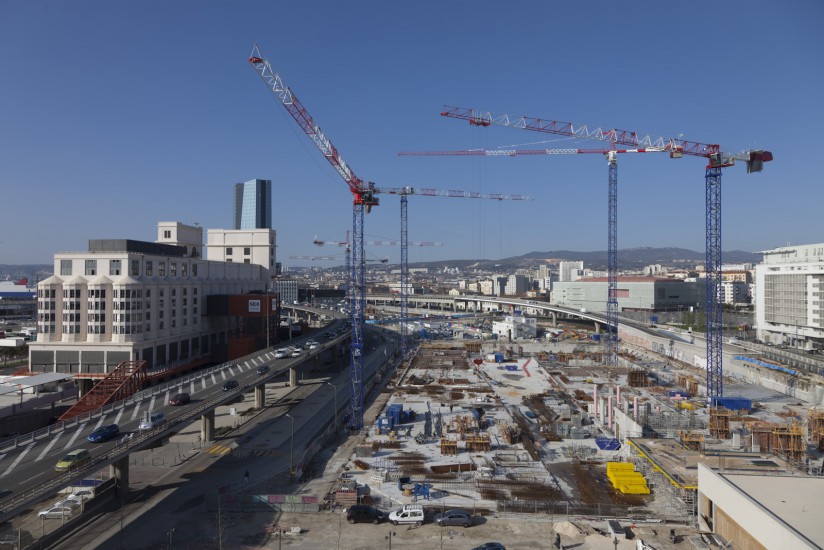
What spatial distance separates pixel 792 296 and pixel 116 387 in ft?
216

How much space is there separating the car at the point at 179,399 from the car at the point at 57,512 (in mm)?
7110

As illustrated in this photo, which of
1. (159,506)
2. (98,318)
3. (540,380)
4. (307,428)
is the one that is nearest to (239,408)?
(307,428)

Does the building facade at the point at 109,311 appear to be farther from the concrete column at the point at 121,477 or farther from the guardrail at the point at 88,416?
the concrete column at the point at 121,477

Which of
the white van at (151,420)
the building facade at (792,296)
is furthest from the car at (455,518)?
the building facade at (792,296)

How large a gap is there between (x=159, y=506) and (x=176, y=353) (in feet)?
80.0

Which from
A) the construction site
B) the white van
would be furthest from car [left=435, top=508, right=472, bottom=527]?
the white van

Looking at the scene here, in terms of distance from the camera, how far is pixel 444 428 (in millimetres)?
29625

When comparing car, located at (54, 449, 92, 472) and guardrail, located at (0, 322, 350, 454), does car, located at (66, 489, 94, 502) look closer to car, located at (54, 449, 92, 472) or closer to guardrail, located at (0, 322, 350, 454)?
guardrail, located at (0, 322, 350, 454)

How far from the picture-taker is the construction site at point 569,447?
19594mm

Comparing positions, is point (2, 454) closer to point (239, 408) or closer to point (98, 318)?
point (239, 408)

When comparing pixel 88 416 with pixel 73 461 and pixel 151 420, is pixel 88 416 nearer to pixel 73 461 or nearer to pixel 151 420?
pixel 151 420

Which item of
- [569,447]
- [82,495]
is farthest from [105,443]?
[569,447]

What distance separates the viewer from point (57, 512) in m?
18.2

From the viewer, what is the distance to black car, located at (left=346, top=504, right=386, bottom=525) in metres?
17.8
